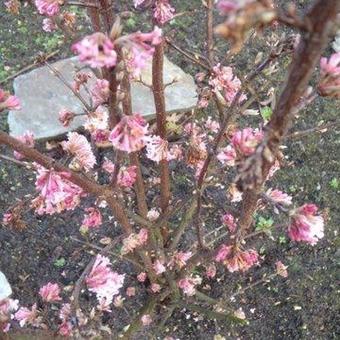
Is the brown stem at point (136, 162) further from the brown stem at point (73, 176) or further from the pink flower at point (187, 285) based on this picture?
the pink flower at point (187, 285)

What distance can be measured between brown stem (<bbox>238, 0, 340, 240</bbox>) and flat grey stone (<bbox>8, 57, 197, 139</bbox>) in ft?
5.46

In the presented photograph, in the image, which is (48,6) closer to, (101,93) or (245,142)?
(101,93)

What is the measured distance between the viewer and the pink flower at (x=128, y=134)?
116 centimetres

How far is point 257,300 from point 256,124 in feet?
2.75

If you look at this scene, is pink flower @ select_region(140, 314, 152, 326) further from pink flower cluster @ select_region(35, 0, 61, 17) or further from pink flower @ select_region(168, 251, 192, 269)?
pink flower cluster @ select_region(35, 0, 61, 17)

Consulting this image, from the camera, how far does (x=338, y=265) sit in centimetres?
246

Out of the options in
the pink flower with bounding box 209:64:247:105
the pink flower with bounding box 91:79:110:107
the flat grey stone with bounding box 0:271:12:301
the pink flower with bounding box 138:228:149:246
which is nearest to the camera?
the pink flower with bounding box 91:79:110:107

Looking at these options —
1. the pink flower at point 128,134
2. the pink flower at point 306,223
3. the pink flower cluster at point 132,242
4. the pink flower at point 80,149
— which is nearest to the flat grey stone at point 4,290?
the pink flower cluster at point 132,242

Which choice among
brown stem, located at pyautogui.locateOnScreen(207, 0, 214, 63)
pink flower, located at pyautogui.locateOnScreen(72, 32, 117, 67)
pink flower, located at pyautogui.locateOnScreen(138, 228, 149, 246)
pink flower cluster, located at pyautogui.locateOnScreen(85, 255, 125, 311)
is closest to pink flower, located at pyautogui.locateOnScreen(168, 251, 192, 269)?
pink flower, located at pyautogui.locateOnScreen(138, 228, 149, 246)

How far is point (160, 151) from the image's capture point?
1738 mm

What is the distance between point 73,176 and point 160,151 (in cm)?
40

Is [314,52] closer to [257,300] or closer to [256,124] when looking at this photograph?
[257,300]

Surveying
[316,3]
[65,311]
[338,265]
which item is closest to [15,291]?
[65,311]

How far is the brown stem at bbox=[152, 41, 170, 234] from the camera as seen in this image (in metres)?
1.64
